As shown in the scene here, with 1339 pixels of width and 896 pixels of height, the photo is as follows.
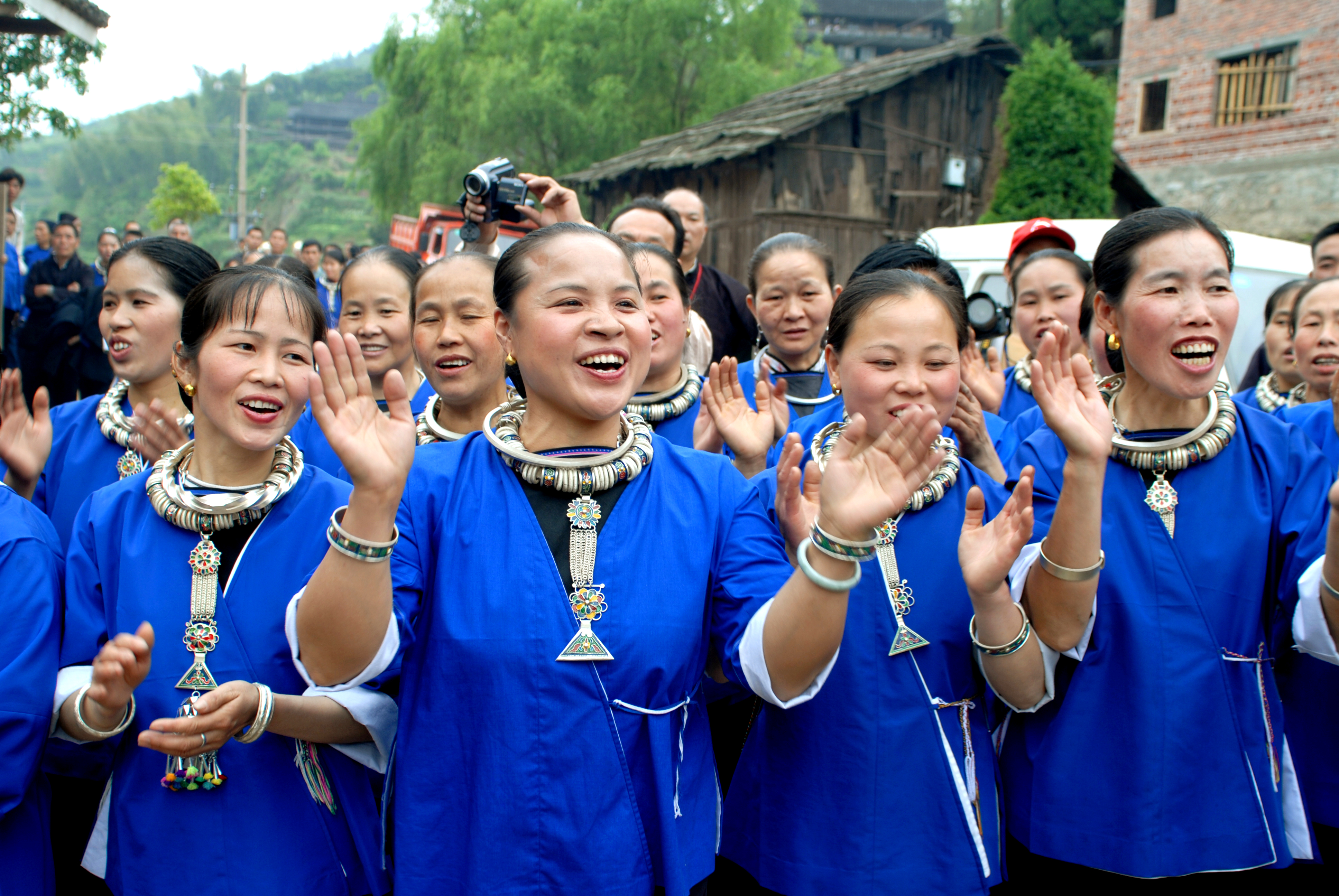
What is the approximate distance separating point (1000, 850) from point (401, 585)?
1.35 meters

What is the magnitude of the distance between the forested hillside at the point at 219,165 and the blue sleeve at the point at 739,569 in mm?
44513

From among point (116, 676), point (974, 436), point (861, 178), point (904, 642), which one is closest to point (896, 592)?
point (904, 642)

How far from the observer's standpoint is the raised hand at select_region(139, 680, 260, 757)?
165 cm

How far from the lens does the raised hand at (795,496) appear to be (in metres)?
1.93

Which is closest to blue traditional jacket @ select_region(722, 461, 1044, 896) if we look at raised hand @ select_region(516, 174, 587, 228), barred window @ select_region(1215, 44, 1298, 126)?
raised hand @ select_region(516, 174, 587, 228)

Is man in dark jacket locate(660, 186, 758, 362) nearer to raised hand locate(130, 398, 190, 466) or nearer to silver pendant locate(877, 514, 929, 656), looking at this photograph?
raised hand locate(130, 398, 190, 466)

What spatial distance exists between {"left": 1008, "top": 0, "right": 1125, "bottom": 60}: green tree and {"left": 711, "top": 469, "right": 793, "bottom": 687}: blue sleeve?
29.2 metres

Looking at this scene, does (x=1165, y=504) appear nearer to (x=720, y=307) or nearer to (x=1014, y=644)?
(x=1014, y=644)

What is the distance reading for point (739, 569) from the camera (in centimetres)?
186

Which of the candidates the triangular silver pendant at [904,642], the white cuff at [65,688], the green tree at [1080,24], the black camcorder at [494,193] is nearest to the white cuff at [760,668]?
the triangular silver pendant at [904,642]

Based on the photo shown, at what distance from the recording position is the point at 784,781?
2.06 m

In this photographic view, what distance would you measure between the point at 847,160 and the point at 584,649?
48.3 feet

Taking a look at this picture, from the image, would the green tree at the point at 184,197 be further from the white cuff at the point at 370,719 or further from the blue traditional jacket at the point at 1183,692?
the blue traditional jacket at the point at 1183,692

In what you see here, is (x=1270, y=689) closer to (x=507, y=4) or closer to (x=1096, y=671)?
(x=1096, y=671)
